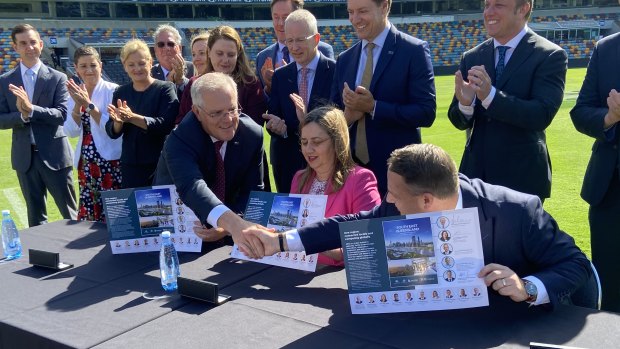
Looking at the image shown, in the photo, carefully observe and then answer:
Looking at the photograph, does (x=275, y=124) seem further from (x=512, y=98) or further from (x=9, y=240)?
(x=9, y=240)

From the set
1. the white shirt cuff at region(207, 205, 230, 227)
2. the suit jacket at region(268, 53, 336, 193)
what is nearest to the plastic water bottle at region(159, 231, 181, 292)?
the white shirt cuff at region(207, 205, 230, 227)

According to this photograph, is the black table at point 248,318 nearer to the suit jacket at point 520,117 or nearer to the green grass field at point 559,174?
the suit jacket at point 520,117

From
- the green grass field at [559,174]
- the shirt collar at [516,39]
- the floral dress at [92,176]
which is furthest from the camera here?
the green grass field at [559,174]

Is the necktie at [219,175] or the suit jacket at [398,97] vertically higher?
the suit jacket at [398,97]

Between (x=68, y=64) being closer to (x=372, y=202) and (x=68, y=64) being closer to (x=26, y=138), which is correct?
(x=26, y=138)

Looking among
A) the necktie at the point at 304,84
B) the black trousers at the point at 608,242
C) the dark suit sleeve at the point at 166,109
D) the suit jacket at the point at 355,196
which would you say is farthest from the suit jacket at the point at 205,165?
the black trousers at the point at 608,242

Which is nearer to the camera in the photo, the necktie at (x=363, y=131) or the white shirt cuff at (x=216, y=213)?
the white shirt cuff at (x=216, y=213)

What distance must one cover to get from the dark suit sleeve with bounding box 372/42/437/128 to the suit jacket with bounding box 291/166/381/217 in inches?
27.3

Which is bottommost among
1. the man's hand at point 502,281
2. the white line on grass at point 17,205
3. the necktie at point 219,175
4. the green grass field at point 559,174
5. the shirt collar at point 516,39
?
the white line on grass at point 17,205

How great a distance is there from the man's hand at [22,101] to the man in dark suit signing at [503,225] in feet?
14.3

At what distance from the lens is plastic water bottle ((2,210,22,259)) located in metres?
2.93

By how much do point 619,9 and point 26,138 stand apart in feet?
168

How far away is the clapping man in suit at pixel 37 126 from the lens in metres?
5.42

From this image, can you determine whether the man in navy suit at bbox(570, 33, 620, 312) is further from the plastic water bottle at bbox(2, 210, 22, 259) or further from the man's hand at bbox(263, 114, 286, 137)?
the plastic water bottle at bbox(2, 210, 22, 259)
